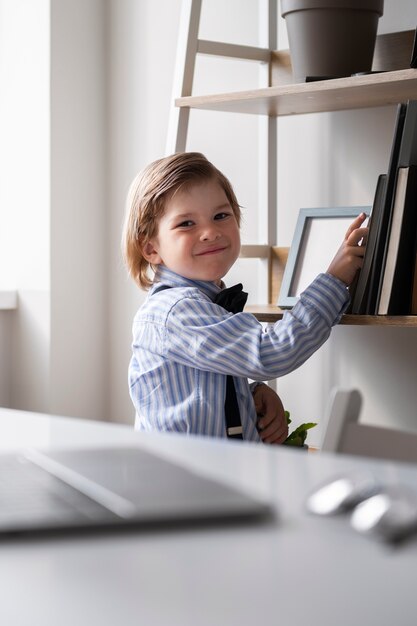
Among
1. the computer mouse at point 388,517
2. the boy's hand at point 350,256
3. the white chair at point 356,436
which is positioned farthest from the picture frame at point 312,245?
the computer mouse at point 388,517

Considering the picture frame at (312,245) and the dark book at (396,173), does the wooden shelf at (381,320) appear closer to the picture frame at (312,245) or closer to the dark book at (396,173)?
the dark book at (396,173)

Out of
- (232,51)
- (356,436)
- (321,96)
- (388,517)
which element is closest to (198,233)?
(321,96)

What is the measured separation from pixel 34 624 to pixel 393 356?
204 centimetres

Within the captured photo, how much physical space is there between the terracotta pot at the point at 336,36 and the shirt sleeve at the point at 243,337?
1.88 ft

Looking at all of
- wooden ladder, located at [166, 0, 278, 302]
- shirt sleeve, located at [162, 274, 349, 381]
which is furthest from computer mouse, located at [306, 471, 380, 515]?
wooden ladder, located at [166, 0, 278, 302]

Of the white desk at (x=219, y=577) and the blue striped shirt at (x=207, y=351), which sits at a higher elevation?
the white desk at (x=219, y=577)

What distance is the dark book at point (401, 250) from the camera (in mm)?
1786

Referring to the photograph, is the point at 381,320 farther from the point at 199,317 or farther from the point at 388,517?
the point at 388,517

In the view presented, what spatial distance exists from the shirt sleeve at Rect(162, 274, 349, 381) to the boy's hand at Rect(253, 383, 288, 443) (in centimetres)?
13

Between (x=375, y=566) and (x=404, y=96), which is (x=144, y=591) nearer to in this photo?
(x=375, y=566)

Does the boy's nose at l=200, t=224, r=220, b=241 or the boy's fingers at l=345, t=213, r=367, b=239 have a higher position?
the boy's fingers at l=345, t=213, r=367, b=239

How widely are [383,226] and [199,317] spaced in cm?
40

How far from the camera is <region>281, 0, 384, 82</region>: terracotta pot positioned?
2.04 meters

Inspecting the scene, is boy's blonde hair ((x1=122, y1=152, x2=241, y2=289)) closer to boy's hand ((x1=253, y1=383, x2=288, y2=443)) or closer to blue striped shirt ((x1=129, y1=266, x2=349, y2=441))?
blue striped shirt ((x1=129, y1=266, x2=349, y2=441))
